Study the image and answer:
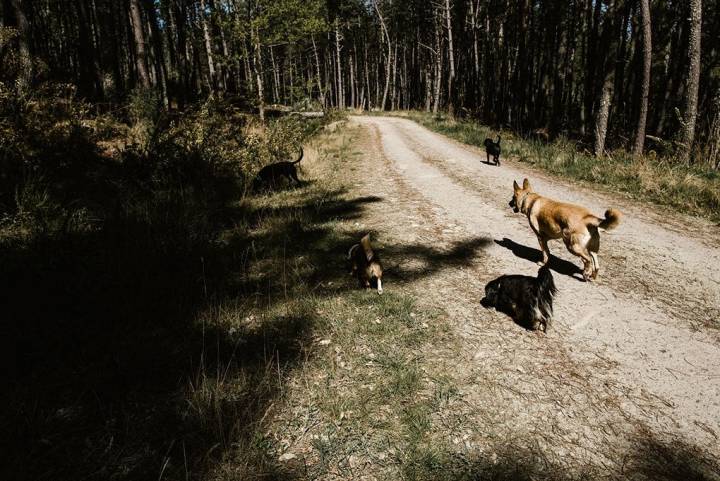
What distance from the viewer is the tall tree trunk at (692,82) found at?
923cm

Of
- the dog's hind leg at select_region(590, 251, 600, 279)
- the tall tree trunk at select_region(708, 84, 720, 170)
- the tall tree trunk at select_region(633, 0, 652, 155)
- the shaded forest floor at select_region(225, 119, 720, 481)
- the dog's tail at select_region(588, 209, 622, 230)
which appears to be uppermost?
the tall tree trunk at select_region(633, 0, 652, 155)

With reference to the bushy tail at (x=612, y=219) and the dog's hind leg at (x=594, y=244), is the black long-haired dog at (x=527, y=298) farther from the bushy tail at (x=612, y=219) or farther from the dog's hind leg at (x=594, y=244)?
the dog's hind leg at (x=594, y=244)

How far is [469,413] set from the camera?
2562 mm

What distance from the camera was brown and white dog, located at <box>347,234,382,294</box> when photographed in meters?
4.09

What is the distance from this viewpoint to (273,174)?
849cm

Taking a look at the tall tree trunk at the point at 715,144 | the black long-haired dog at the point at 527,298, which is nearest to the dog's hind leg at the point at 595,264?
the black long-haired dog at the point at 527,298

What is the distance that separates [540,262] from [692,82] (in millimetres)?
9241

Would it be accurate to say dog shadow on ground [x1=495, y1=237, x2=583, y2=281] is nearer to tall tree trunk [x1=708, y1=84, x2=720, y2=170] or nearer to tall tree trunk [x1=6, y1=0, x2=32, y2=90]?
tall tree trunk [x1=708, y1=84, x2=720, y2=170]

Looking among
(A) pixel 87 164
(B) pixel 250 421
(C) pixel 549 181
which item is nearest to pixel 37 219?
(A) pixel 87 164

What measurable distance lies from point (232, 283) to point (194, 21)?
41.8 meters

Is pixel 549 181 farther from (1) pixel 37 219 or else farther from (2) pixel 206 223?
(1) pixel 37 219

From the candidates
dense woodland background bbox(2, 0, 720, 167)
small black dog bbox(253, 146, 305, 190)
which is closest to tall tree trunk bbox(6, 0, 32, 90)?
dense woodland background bbox(2, 0, 720, 167)

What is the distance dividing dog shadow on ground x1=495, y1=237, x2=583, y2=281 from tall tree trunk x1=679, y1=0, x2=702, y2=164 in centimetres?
772

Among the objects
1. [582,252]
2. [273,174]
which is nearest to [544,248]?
[582,252]
